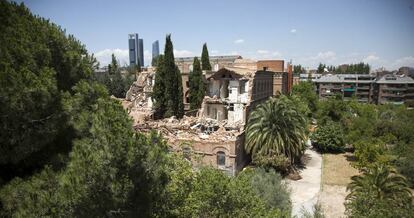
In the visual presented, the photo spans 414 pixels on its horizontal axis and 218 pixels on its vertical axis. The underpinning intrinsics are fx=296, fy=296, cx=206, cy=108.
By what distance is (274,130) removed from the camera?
26578mm

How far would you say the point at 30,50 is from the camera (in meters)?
7.95

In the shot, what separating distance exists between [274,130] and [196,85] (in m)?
15.4

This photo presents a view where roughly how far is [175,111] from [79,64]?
27.3m

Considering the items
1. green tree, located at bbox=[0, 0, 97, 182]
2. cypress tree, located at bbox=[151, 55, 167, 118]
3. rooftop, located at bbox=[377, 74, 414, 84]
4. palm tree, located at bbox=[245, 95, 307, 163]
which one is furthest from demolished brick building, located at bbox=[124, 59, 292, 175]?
rooftop, located at bbox=[377, 74, 414, 84]

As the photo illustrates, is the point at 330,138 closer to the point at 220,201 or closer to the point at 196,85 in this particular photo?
the point at 196,85

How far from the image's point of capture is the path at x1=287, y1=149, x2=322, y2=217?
21377mm

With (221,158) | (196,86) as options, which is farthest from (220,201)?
(196,86)

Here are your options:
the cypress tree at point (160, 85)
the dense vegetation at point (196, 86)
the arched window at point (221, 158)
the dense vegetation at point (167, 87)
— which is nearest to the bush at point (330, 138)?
the arched window at point (221, 158)

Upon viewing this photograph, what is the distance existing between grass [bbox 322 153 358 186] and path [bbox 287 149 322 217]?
2.10 ft

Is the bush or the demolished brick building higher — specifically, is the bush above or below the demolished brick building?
below

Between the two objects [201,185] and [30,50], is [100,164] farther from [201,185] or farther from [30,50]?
[201,185]

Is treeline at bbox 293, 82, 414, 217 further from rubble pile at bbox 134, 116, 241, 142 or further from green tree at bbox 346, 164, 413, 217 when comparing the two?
rubble pile at bbox 134, 116, 241, 142

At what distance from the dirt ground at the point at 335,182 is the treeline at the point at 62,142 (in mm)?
14998

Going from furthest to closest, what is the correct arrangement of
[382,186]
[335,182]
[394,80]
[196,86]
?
[394,80] < [196,86] < [335,182] < [382,186]
